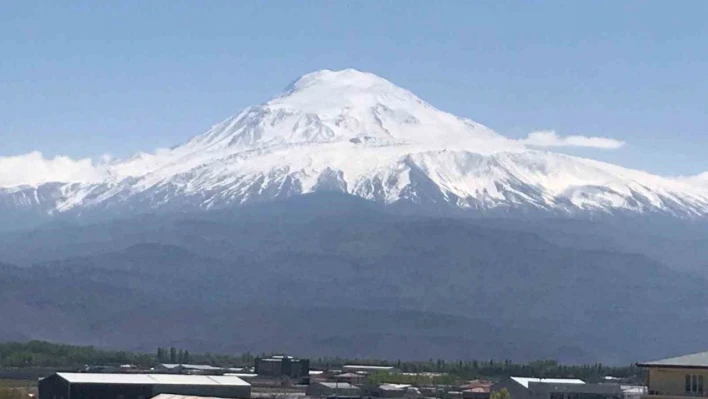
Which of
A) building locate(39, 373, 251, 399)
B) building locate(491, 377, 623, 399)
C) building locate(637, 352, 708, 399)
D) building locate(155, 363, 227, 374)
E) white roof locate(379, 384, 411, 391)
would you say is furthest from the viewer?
building locate(155, 363, 227, 374)

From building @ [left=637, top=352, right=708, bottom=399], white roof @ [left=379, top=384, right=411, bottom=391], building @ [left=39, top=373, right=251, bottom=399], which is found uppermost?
white roof @ [left=379, top=384, right=411, bottom=391]

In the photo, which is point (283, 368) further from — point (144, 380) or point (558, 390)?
point (144, 380)

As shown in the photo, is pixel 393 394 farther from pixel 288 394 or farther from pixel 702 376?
pixel 702 376

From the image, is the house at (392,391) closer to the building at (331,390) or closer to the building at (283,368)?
the building at (331,390)

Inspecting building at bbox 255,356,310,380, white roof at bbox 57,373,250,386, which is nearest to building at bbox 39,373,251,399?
white roof at bbox 57,373,250,386

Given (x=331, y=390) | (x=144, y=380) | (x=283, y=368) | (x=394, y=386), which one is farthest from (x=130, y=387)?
(x=283, y=368)

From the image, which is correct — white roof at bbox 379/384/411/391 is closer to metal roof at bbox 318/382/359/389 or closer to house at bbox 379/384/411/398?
house at bbox 379/384/411/398
